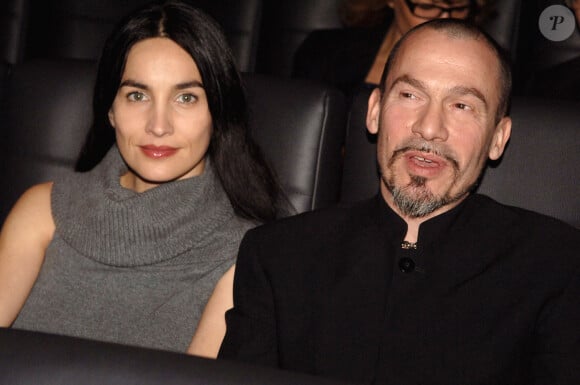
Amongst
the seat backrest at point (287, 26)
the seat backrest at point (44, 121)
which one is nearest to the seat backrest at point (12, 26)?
the seat backrest at point (287, 26)

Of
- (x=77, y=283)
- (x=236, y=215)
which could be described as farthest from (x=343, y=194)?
(x=77, y=283)

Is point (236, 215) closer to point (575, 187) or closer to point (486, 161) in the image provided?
point (486, 161)

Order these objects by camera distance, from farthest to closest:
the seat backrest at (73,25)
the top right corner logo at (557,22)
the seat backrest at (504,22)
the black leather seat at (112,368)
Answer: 1. the seat backrest at (73,25)
2. the seat backrest at (504,22)
3. the top right corner logo at (557,22)
4. the black leather seat at (112,368)

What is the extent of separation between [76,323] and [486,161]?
80 centimetres

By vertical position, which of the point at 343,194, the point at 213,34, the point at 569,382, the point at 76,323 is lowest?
the point at 76,323

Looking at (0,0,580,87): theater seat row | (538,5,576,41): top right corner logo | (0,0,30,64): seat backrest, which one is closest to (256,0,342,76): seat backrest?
(0,0,580,87): theater seat row

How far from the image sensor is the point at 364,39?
240cm

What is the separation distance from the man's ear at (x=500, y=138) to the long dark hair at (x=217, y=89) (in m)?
0.42

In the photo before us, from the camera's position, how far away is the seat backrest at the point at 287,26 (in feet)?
8.89

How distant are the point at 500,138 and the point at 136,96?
664 millimetres

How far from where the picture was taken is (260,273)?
136 centimetres

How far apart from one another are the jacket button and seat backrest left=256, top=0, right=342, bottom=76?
151 centimetres

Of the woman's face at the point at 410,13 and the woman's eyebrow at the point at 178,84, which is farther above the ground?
the woman's face at the point at 410,13

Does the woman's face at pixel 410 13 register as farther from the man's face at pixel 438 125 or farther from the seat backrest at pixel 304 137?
the man's face at pixel 438 125
